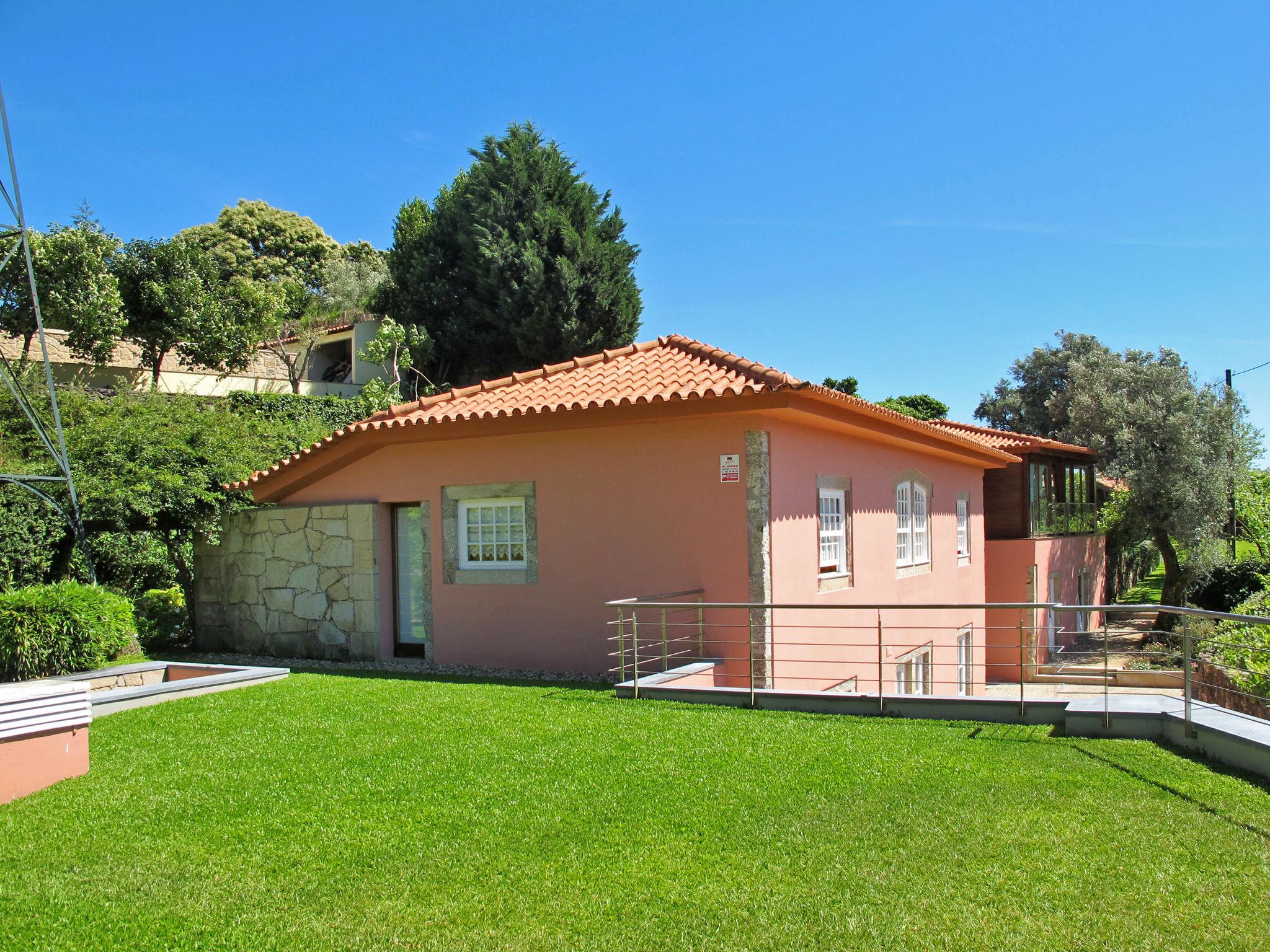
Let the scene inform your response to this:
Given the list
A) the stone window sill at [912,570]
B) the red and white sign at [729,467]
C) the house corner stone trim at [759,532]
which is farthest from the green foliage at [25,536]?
the stone window sill at [912,570]

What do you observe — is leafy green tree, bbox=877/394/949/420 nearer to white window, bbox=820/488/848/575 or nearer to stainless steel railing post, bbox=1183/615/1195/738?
Result: white window, bbox=820/488/848/575

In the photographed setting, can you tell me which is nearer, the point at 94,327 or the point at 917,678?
the point at 917,678

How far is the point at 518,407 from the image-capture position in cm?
1089

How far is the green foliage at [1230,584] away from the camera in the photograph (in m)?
25.9

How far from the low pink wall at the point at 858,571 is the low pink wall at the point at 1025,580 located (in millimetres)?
3463

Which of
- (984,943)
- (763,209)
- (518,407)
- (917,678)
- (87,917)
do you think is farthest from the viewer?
(763,209)

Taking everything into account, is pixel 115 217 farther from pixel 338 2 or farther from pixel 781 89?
pixel 781 89

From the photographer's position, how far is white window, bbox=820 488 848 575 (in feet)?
39.1

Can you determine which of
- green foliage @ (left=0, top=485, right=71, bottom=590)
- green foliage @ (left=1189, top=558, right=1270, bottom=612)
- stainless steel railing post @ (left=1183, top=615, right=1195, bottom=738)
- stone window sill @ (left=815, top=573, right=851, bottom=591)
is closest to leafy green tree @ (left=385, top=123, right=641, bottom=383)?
stone window sill @ (left=815, top=573, right=851, bottom=591)

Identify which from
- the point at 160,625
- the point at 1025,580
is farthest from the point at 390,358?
the point at 1025,580

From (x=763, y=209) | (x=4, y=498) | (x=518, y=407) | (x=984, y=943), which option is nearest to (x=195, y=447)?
(x=4, y=498)

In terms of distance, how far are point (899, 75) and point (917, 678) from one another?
926 centimetres

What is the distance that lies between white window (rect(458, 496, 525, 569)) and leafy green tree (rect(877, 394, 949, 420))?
85.4 feet

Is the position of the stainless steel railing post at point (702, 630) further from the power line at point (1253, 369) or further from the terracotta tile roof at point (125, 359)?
the power line at point (1253, 369)
